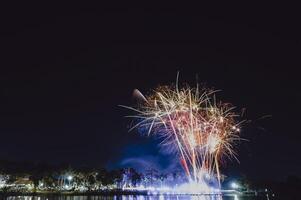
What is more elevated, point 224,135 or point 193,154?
point 224,135

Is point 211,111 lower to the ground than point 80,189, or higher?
higher

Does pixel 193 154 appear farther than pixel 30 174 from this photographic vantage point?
No

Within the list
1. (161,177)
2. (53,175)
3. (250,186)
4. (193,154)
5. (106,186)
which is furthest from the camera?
(161,177)

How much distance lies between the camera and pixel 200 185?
33.8 m

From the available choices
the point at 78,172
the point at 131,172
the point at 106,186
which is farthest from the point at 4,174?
the point at 131,172

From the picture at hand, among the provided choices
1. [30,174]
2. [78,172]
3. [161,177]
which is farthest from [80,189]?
[161,177]

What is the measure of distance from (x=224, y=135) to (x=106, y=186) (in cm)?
12208

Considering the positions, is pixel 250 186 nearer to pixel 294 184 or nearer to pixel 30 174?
pixel 294 184

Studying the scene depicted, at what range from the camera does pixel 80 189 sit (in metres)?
137

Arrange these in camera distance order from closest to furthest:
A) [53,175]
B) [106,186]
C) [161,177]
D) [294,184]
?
[294,184]
[53,175]
[106,186]
[161,177]

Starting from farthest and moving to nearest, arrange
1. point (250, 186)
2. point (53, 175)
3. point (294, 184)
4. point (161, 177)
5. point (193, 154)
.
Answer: point (161, 177)
point (250, 186)
point (53, 175)
point (294, 184)
point (193, 154)

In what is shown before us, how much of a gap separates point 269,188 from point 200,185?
14328cm

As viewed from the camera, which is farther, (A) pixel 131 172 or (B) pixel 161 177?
(B) pixel 161 177

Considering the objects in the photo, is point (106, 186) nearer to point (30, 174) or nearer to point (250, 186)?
point (30, 174)
